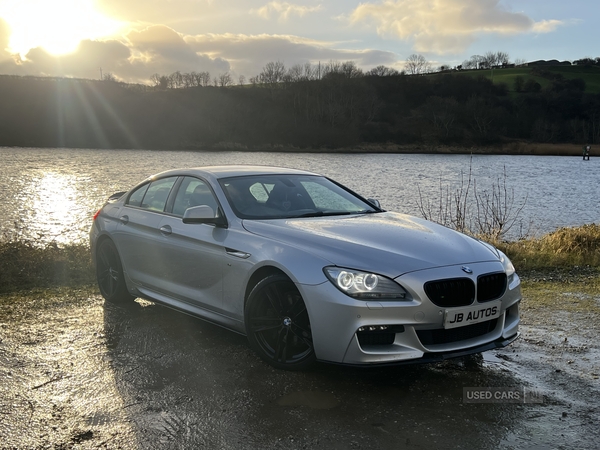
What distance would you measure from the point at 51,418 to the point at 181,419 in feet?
2.72

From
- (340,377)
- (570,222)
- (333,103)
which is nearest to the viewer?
(340,377)

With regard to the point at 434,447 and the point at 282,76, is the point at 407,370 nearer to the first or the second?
the point at 434,447

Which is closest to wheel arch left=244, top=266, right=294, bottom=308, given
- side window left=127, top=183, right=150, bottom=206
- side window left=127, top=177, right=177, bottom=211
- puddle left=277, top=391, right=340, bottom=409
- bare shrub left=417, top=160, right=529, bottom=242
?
puddle left=277, top=391, right=340, bottom=409

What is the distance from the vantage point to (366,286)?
4.02m

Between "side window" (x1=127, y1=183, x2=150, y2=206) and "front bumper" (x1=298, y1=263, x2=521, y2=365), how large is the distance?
2.98 metres

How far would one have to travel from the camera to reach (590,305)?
6.93m

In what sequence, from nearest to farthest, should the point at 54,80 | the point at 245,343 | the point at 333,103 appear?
the point at 245,343
the point at 54,80
the point at 333,103

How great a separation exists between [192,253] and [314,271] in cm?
156

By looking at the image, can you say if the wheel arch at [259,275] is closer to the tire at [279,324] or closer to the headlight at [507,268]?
the tire at [279,324]

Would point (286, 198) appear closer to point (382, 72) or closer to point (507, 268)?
point (507, 268)

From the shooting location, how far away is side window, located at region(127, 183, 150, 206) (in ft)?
21.3

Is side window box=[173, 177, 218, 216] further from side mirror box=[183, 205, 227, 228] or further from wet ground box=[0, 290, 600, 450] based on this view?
wet ground box=[0, 290, 600, 450]

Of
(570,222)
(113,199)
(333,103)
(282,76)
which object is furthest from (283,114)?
(113,199)

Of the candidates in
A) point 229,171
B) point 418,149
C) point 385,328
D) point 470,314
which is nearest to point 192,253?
point 229,171
